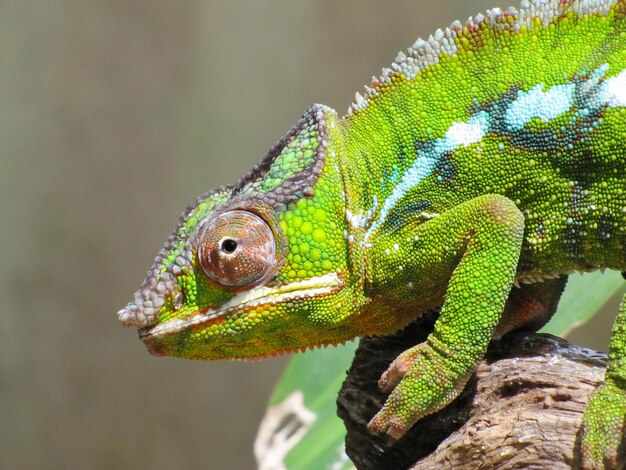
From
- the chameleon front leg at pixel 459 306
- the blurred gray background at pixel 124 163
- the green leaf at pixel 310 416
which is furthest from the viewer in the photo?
the blurred gray background at pixel 124 163

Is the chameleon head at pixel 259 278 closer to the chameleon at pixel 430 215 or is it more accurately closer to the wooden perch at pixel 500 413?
the chameleon at pixel 430 215

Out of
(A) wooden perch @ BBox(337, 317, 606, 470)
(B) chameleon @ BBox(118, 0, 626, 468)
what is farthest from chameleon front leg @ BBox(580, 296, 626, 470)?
(B) chameleon @ BBox(118, 0, 626, 468)

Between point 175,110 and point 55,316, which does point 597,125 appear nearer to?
point 175,110

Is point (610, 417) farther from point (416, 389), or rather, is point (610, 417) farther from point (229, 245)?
point (229, 245)

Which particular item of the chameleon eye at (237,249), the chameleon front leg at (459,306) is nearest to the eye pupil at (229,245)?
the chameleon eye at (237,249)

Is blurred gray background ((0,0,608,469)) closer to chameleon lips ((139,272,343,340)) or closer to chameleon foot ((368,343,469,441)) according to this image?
chameleon lips ((139,272,343,340))

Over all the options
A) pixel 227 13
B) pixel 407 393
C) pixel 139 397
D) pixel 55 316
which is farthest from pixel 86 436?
pixel 407 393
